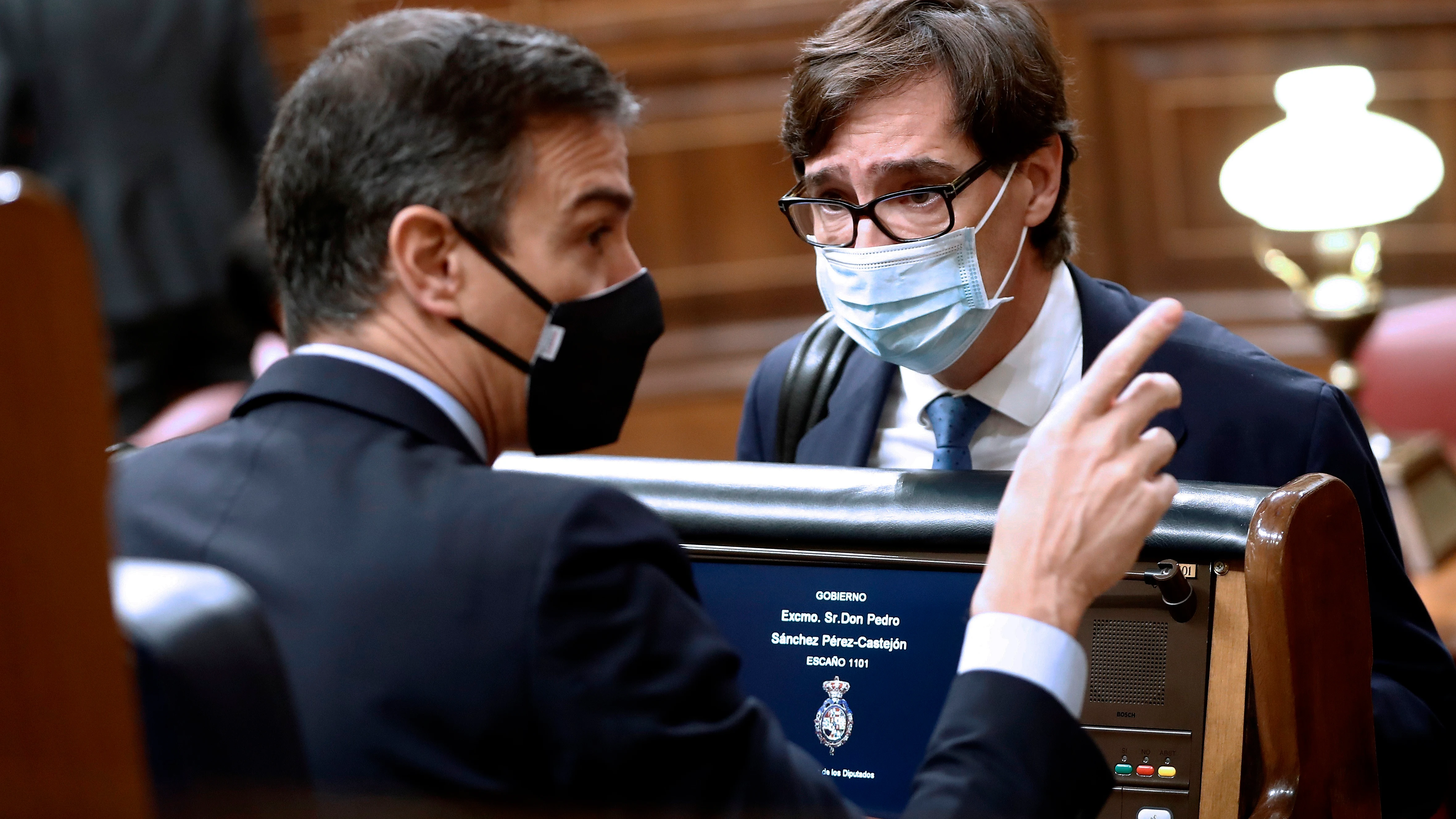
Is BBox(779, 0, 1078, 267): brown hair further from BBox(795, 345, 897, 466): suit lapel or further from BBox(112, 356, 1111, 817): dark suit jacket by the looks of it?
BBox(112, 356, 1111, 817): dark suit jacket

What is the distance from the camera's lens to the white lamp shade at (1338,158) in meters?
3.30

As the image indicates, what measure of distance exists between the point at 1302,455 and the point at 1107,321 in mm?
309

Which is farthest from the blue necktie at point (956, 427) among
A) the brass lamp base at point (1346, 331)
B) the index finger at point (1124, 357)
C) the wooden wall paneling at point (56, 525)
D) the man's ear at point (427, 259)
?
the brass lamp base at point (1346, 331)

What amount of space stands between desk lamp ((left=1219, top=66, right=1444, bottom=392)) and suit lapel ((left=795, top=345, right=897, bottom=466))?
181 centimetres

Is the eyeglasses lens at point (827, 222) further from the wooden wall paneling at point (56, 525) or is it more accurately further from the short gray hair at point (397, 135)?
the wooden wall paneling at point (56, 525)

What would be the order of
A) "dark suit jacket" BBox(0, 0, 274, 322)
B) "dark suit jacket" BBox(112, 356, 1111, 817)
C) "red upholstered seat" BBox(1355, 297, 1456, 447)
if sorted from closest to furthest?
1. "dark suit jacket" BBox(112, 356, 1111, 817)
2. "red upholstered seat" BBox(1355, 297, 1456, 447)
3. "dark suit jacket" BBox(0, 0, 274, 322)

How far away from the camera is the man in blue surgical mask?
1.69m

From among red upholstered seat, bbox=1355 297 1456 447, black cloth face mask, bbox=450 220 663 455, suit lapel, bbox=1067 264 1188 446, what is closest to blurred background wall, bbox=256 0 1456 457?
red upholstered seat, bbox=1355 297 1456 447

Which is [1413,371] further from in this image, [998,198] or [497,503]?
[497,503]

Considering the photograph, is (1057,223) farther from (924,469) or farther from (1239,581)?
(1239,581)

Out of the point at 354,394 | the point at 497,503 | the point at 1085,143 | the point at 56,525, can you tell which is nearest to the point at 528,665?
the point at 497,503

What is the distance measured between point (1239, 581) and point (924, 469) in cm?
36

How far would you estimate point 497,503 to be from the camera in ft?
3.54

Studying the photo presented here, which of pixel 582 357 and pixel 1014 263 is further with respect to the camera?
pixel 1014 263
